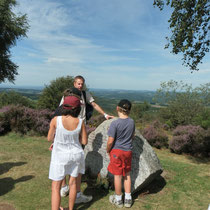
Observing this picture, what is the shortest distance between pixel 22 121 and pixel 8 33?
798 cm

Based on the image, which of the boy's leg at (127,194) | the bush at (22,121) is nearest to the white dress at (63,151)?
the boy's leg at (127,194)

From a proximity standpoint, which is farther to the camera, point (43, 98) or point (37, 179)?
point (43, 98)

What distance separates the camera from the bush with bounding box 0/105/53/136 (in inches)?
370

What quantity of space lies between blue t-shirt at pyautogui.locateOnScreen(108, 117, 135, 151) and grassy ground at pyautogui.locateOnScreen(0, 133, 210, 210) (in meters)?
1.29

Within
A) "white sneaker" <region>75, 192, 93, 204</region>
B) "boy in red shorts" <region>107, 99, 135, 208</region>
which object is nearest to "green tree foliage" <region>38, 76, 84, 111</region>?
"white sneaker" <region>75, 192, 93, 204</region>

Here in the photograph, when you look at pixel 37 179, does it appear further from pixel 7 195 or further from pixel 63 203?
pixel 63 203

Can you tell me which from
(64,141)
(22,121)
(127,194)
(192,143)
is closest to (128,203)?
(127,194)

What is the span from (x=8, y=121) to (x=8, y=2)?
30.1ft

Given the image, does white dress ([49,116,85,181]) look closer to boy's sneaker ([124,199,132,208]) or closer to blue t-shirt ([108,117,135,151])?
blue t-shirt ([108,117,135,151])

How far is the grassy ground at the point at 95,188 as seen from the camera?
12.3 feet

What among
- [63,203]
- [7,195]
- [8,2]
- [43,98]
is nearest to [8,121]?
[43,98]

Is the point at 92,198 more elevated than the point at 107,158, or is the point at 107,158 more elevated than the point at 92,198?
the point at 107,158

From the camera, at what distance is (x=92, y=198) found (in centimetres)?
390

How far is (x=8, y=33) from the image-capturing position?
534 inches
